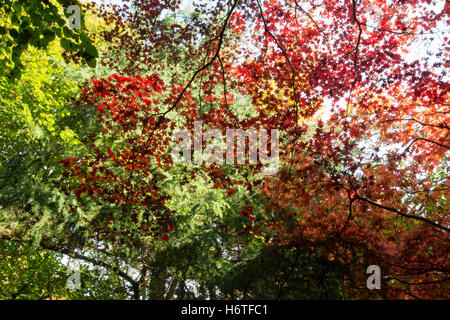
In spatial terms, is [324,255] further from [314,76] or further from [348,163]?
[314,76]

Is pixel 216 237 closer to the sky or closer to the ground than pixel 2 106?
closer to the ground

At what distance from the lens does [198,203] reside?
9.15 metres

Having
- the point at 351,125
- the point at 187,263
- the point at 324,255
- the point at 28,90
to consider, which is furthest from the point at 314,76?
the point at 28,90

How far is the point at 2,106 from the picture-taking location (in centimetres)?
811

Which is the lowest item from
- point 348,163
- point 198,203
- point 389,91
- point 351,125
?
point 198,203

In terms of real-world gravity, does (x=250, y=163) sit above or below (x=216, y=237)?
above

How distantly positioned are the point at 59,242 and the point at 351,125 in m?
9.82

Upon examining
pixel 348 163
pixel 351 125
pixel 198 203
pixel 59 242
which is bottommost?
pixel 59 242
